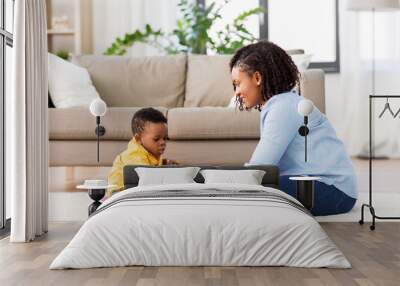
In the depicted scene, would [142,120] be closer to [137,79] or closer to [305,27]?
[137,79]

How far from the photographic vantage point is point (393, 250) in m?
2.74

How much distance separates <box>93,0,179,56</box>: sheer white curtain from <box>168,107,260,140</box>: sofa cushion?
9.36 ft

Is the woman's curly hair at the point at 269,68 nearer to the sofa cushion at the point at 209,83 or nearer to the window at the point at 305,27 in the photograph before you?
the sofa cushion at the point at 209,83

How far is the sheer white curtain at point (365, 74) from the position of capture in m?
7.35

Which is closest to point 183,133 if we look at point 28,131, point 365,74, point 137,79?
point 137,79

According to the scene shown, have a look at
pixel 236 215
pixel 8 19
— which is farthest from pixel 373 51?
pixel 236 215

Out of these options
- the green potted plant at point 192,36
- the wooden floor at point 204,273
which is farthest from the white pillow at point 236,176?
the green potted plant at point 192,36

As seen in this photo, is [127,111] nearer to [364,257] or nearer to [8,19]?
[8,19]

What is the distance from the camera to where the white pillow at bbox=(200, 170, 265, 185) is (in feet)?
10.5

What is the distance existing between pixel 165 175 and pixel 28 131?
0.62m

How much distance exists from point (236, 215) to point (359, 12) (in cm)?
538

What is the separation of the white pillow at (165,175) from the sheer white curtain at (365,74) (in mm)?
4358

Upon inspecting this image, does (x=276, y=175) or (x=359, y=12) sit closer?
(x=276, y=175)

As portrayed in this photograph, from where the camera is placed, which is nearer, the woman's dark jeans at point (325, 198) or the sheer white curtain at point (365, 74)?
the woman's dark jeans at point (325, 198)
